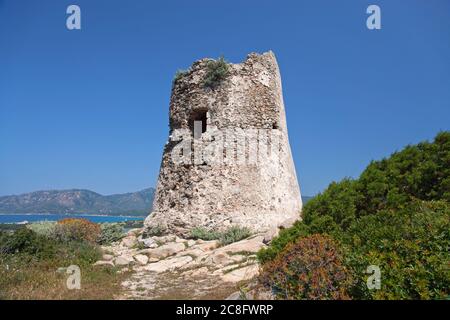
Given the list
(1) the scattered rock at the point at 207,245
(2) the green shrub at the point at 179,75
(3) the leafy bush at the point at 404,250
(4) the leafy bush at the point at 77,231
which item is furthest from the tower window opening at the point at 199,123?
Answer: (3) the leafy bush at the point at 404,250

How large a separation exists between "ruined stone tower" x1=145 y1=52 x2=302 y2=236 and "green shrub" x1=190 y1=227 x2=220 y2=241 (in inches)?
8.8

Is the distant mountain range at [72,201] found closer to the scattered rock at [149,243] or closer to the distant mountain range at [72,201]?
the distant mountain range at [72,201]

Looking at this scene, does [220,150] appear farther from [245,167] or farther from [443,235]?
[443,235]

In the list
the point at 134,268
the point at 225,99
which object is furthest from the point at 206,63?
the point at 134,268

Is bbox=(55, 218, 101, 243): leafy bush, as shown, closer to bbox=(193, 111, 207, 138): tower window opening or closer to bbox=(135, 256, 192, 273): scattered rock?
bbox=(135, 256, 192, 273): scattered rock

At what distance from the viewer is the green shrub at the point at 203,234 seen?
10.3 meters

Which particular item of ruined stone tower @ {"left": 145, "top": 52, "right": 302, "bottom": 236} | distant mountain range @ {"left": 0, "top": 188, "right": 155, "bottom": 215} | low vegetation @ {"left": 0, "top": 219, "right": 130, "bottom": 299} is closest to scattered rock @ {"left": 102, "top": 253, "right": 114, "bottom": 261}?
low vegetation @ {"left": 0, "top": 219, "right": 130, "bottom": 299}

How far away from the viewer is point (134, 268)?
847 centimetres

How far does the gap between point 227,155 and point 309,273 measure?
7566 mm

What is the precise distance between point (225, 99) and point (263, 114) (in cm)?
153

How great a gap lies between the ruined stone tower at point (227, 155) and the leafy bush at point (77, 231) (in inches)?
76.4

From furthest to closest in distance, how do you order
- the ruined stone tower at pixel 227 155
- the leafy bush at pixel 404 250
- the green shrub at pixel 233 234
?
the ruined stone tower at pixel 227 155 → the green shrub at pixel 233 234 → the leafy bush at pixel 404 250

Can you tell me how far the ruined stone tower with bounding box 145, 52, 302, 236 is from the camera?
11.2 m
